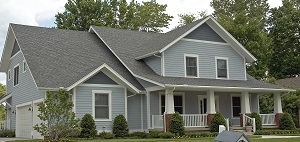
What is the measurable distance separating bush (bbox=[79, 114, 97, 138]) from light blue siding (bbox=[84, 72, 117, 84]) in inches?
75.2

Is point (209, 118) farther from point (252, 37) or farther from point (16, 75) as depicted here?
point (252, 37)

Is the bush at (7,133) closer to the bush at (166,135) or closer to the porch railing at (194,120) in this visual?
the bush at (166,135)

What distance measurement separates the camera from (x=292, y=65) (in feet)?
160

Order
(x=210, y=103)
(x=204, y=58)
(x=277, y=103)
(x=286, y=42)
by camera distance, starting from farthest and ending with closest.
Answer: (x=286, y=42) < (x=277, y=103) < (x=204, y=58) < (x=210, y=103)

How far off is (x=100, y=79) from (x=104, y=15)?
21.3 m

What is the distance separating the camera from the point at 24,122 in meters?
26.1

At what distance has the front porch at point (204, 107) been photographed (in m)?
24.5

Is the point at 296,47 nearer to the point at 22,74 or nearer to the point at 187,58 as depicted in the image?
the point at 187,58

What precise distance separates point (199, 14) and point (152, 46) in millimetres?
28362

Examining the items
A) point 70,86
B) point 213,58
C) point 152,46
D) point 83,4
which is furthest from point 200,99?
point 83,4

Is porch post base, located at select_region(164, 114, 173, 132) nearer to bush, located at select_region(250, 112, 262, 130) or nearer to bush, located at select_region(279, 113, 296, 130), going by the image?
bush, located at select_region(250, 112, 262, 130)

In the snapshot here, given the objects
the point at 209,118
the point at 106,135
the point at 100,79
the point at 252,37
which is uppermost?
the point at 252,37

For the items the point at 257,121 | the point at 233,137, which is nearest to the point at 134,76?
the point at 257,121

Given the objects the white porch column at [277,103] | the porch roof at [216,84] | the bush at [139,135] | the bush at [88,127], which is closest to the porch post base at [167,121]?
the bush at [139,135]
